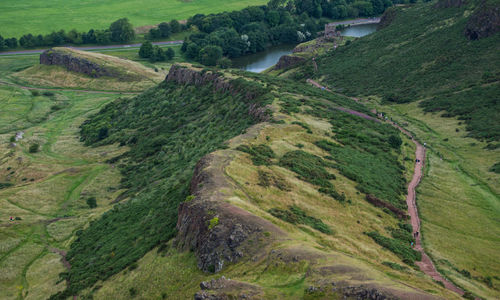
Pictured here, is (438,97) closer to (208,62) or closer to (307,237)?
(307,237)

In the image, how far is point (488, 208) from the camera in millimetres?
59562

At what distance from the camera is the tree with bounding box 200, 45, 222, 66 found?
194 metres

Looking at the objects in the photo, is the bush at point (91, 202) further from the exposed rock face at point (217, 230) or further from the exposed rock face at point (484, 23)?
the exposed rock face at point (484, 23)

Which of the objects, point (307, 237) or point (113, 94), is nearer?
point (307, 237)

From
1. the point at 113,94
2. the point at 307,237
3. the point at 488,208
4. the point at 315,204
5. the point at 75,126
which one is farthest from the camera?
the point at 113,94

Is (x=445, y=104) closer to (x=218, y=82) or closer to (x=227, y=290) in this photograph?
(x=218, y=82)

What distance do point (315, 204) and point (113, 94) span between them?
13806 cm

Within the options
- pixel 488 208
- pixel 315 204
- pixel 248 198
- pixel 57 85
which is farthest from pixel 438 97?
pixel 57 85

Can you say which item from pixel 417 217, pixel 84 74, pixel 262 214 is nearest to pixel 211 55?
pixel 84 74

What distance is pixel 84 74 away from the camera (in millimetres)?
180750

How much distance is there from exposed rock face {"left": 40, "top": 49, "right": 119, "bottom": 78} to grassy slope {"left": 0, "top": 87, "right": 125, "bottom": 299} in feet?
119

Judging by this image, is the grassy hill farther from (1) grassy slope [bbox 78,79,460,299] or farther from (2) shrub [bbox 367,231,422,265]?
(1) grassy slope [bbox 78,79,460,299]

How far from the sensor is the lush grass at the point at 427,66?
9488 centimetres

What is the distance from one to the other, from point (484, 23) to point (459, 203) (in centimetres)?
7691
